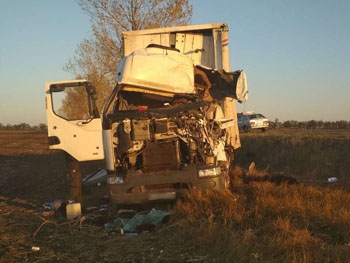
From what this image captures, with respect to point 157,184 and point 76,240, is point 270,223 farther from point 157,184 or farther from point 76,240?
point 76,240

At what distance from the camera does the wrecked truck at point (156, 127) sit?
7.04m

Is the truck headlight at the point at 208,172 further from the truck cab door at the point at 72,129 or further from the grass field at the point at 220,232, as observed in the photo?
the truck cab door at the point at 72,129

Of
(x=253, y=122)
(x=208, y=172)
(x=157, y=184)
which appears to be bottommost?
(x=157, y=184)

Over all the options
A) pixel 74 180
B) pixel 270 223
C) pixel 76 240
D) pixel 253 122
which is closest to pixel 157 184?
pixel 76 240

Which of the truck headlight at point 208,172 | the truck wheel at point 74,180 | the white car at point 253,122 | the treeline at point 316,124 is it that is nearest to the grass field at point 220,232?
the truck headlight at point 208,172

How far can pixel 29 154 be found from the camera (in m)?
23.0

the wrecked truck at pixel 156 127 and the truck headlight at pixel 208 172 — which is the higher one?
the wrecked truck at pixel 156 127

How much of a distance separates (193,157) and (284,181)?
2.47m

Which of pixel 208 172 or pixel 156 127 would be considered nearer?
pixel 208 172

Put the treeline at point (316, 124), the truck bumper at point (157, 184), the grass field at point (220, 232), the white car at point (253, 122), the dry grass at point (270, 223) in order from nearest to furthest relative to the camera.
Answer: the dry grass at point (270, 223) → the grass field at point (220, 232) → the truck bumper at point (157, 184) → the white car at point (253, 122) → the treeline at point (316, 124)

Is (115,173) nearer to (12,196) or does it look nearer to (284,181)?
(284,181)

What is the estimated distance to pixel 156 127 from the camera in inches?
285

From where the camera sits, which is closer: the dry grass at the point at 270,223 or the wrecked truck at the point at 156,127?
the dry grass at the point at 270,223

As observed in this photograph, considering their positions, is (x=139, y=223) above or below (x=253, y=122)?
below
